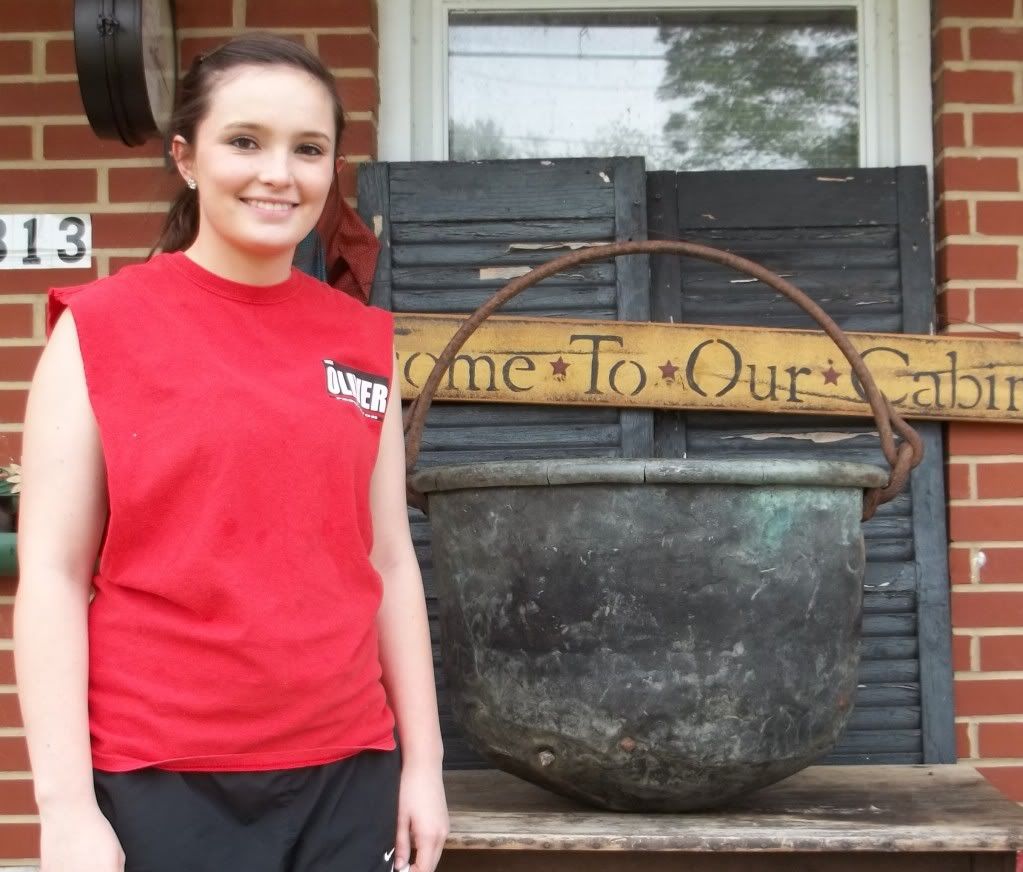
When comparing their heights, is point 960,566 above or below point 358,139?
below

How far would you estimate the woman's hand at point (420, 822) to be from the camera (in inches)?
61.7

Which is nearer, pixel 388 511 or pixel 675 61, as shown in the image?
pixel 388 511

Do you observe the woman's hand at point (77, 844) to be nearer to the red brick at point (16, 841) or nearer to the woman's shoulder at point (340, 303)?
the woman's shoulder at point (340, 303)

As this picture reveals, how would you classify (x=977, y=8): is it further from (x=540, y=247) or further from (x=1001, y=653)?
(x=1001, y=653)

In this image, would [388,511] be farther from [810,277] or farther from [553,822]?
[810,277]

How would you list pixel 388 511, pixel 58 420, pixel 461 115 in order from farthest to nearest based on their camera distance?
pixel 461 115 → pixel 388 511 → pixel 58 420

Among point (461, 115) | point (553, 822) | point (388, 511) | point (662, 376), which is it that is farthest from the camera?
point (461, 115)

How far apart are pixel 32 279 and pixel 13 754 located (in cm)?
99

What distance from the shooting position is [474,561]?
2.01 m

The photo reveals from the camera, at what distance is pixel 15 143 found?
2619 mm

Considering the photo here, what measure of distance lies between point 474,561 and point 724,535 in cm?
41

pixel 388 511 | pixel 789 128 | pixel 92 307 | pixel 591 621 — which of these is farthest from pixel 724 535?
pixel 789 128

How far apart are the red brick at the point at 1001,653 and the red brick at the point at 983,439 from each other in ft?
1.29

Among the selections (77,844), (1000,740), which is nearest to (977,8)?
(1000,740)
